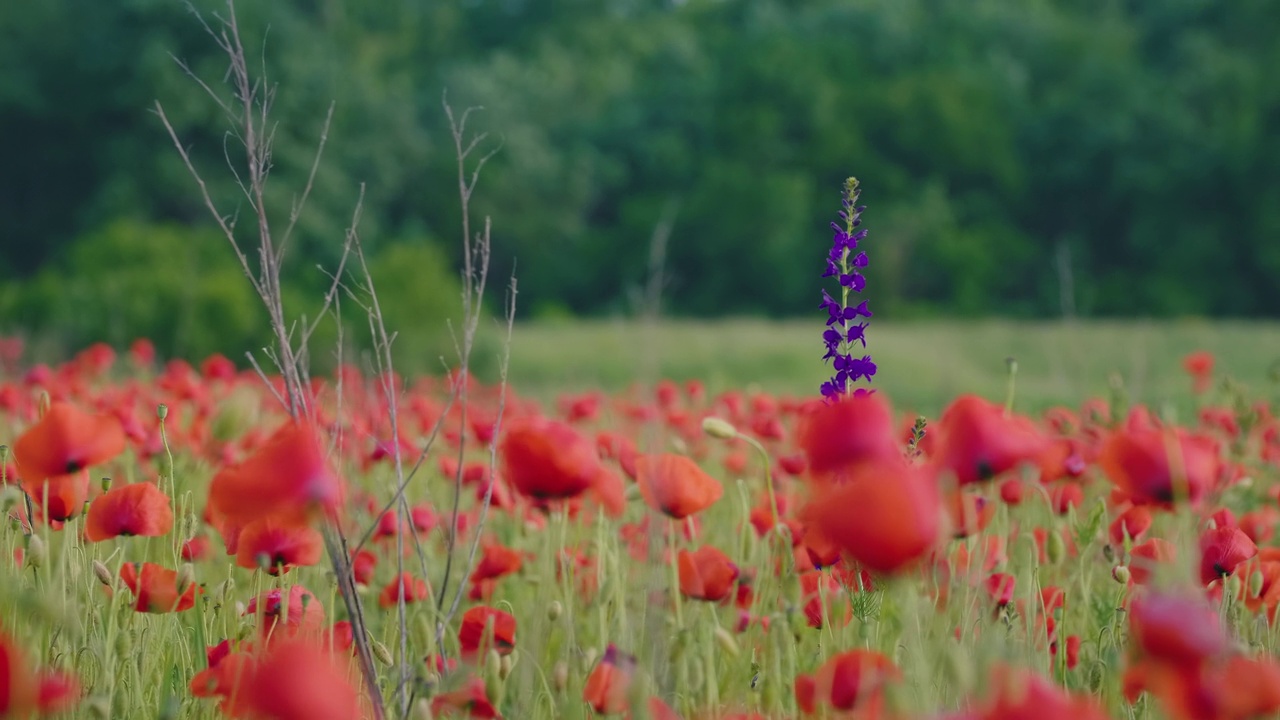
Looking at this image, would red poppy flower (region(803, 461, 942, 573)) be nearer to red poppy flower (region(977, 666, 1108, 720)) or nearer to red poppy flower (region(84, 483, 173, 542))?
red poppy flower (region(977, 666, 1108, 720))

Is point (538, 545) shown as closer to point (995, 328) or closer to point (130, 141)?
point (995, 328)

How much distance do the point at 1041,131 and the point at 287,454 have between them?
2772cm

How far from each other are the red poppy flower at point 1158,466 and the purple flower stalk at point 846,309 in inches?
12.1

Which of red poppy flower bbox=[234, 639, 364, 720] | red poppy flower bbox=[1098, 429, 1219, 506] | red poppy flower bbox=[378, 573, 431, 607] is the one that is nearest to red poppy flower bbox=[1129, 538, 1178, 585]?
red poppy flower bbox=[1098, 429, 1219, 506]

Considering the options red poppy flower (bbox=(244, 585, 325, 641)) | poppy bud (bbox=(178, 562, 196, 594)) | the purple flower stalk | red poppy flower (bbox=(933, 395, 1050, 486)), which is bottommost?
red poppy flower (bbox=(244, 585, 325, 641))

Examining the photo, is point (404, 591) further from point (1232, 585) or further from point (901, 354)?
point (901, 354)

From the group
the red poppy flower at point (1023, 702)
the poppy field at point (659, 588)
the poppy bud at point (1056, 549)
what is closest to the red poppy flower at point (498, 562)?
the poppy field at point (659, 588)

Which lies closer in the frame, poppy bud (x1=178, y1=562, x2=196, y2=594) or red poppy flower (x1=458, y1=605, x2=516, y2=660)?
poppy bud (x1=178, y1=562, x2=196, y2=594)

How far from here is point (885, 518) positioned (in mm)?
732

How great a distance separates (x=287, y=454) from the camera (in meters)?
0.89

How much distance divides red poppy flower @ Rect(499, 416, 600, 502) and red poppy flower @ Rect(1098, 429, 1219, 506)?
1.51 feet

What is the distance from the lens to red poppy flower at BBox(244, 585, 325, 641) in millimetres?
1255

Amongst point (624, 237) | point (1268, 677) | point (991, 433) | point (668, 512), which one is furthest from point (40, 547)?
point (624, 237)

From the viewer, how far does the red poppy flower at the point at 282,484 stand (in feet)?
2.88
